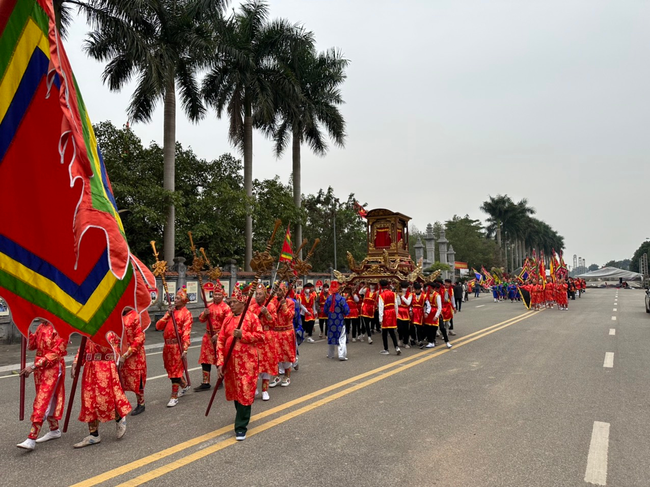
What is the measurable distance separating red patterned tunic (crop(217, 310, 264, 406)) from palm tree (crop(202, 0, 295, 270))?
57.8 feet

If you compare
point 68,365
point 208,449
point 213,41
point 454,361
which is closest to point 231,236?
point 213,41

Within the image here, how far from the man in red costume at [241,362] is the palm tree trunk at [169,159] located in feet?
46.9

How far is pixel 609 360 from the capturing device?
9.22 metres

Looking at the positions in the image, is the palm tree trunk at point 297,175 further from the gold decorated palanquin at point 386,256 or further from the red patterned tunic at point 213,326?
the red patterned tunic at point 213,326

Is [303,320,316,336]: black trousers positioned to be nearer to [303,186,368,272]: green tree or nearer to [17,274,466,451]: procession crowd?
[17,274,466,451]: procession crowd

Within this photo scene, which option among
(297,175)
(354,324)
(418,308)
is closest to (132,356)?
(418,308)

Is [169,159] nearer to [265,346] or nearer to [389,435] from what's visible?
[265,346]

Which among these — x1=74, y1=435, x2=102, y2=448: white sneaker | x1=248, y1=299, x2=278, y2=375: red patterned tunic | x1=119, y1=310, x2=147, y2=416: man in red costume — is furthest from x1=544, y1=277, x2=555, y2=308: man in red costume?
x1=74, y1=435, x2=102, y2=448: white sneaker

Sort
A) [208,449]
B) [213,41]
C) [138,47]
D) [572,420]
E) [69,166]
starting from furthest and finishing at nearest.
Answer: [213,41] < [138,47] < [572,420] < [208,449] < [69,166]

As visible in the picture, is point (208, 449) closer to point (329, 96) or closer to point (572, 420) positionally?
point (572, 420)

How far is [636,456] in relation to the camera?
4.34 m

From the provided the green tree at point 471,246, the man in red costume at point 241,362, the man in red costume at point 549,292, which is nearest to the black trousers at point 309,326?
the man in red costume at point 241,362

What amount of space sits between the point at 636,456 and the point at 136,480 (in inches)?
191

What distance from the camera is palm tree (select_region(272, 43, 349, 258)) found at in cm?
2605
